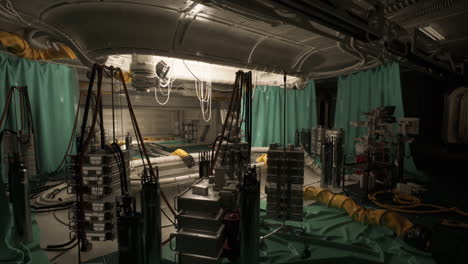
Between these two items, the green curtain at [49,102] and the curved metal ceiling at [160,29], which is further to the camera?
the green curtain at [49,102]

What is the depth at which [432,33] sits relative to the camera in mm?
3008

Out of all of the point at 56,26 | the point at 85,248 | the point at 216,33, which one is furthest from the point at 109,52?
the point at 85,248

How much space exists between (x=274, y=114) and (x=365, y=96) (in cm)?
209

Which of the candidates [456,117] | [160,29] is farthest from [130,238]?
[456,117]

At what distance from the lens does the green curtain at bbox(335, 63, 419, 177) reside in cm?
386

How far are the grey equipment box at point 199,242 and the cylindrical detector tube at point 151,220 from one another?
20 centimetres

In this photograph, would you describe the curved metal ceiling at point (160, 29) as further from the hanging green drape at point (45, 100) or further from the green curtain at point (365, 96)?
the green curtain at point (365, 96)

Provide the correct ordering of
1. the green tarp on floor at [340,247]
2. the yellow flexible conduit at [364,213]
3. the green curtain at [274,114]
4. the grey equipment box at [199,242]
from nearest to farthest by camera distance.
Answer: the grey equipment box at [199,242] → the green tarp on floor at [340,247] → the yellow flexible conduit at [364,213] → the green curtain at [274,114]

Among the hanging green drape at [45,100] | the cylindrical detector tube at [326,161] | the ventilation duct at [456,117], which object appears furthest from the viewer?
the ventilation duct at [456,117]

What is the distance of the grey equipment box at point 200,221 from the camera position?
1.61 meters

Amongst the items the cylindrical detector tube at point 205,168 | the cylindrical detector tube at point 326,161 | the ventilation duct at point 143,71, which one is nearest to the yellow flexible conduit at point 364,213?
the cylindrical detector tube at point 326,161

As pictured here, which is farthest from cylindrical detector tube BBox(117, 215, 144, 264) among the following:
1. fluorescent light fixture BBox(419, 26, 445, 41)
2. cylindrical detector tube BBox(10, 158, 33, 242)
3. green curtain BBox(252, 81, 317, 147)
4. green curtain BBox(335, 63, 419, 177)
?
green curtain BBox(252, 81, 317, 147)

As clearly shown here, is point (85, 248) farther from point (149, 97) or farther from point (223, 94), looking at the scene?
point (223, 94)

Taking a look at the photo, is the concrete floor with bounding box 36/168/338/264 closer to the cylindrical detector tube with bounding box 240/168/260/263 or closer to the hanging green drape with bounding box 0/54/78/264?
the cylindrical detector tube with bounding box 240/168/260/263
